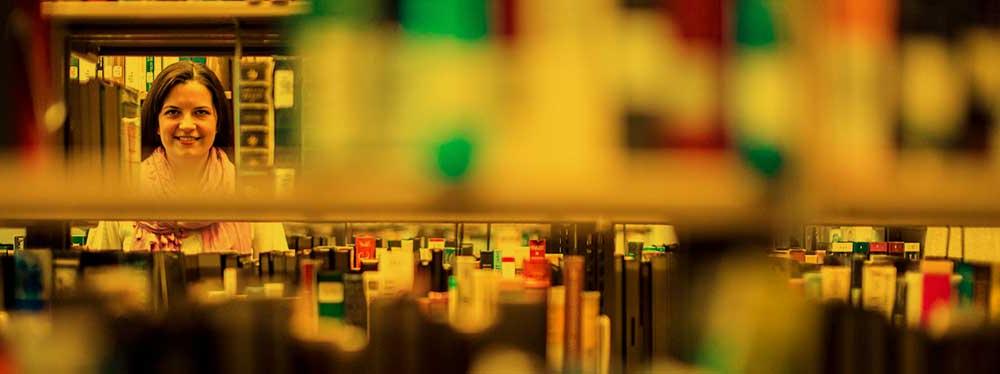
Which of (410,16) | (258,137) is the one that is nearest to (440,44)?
(410,16)

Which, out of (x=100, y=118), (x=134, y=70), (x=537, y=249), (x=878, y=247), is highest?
(x=134, y=70)

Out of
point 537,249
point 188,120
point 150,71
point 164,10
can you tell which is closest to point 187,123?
point 188,120

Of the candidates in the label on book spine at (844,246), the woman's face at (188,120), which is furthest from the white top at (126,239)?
the label on book spine at (844,246)

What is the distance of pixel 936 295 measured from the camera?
1.00 m

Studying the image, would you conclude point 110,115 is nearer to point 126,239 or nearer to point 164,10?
point 164,10

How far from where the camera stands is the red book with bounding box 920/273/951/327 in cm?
100

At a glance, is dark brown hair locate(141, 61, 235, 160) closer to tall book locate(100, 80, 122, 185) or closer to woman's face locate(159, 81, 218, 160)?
woman's face locate(159, 81, 218, 160)

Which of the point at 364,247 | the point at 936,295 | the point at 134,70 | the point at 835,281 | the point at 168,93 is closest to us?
the point at 936,295

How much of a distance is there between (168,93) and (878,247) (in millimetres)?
3542

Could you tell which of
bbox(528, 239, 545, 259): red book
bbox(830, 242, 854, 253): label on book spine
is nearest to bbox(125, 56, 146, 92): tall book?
bbox(528, 239, 545, 259): red book

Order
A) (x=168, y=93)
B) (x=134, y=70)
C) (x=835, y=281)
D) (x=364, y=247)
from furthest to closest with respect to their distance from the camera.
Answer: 1. (x=364, y=247)
2. (x=168, y=93)
3. (x=134, y=70)
4. (x=835, y=281)

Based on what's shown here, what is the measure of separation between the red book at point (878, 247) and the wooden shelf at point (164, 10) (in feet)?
11.6

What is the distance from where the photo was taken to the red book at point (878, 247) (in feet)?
12.8

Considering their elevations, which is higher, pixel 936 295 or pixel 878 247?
pixel 936 295
